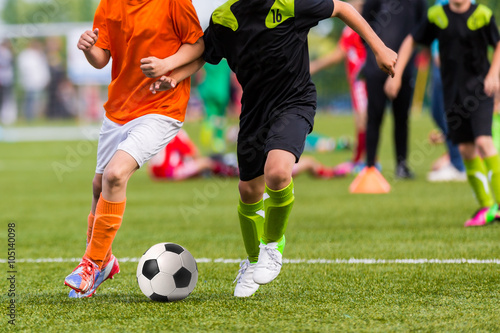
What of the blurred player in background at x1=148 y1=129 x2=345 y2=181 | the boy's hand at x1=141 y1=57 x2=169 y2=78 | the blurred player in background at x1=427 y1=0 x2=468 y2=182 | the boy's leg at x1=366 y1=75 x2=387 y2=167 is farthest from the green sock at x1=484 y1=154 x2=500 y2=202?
the blurred player in background at x1=148 y1=129 x2=345 y2=181

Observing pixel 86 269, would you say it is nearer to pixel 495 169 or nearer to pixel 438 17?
pixel 495 169

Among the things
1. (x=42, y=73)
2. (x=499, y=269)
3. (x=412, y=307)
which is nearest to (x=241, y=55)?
(x=412, y=307)

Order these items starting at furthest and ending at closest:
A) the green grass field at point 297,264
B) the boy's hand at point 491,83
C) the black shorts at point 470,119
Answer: the black shorts at point 470,119 → the boy's hand at point 491,83 → the green grass field at point 297,264

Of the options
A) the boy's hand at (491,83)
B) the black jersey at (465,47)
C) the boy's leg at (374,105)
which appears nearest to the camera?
the boy's hand at (491,83)

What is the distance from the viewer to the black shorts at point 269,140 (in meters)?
3.59

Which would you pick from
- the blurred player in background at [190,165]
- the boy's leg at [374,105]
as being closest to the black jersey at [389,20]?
the boy's leg at [374,105]

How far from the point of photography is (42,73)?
30094 millimetres

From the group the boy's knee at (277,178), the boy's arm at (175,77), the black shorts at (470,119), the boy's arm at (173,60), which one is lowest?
the black shorts at (470,119)

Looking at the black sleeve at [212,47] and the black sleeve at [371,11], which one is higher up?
the black sleeve at [212,47]

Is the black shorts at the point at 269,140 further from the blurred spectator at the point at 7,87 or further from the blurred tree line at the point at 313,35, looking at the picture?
the blurred spectator at the point at 7,87

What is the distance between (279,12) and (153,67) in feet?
2.22

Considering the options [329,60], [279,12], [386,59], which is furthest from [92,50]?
[329,60]

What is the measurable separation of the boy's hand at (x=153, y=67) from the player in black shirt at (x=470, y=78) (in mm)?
2539

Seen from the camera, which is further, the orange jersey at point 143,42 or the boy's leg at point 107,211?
the orange jersey at point 143,42
